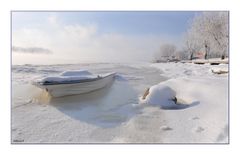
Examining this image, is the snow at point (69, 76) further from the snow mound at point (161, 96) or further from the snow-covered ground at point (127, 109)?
the snow mound at point (161, 96)

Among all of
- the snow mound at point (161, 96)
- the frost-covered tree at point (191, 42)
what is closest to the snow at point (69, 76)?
the snow mound at point (161, 96)

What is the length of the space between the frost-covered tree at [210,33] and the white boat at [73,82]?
1.10 metres

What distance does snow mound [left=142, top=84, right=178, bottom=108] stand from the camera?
127 inches

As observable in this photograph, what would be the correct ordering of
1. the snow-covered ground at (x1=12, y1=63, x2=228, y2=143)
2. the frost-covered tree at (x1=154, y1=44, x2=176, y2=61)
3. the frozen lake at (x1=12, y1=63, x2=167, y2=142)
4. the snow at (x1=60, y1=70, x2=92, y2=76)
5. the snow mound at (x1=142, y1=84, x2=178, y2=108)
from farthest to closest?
the snow mound at (x1=142, y1=84, x2=178, y2=108) < the snow at (x1=60, y1=70, x2=92, y2=76) < the frost-covered tree at (x1=154, y1=44, x2=176, y2=61) < the frozen lake at (x1=12, y1=63, x2=167, y2=142) < the snow-covered ground at (x1=12, y1=63, x2=228, y2=143)

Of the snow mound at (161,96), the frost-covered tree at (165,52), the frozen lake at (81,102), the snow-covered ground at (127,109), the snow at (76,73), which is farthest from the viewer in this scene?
the snow mound at (161,96)

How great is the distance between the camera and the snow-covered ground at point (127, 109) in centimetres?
263

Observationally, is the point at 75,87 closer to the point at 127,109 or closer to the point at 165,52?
the point at 127,109

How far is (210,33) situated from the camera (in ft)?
10.6

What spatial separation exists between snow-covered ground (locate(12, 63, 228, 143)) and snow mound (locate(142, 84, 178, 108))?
37 mm

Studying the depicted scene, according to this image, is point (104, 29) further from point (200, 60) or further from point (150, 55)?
point (200, 60)

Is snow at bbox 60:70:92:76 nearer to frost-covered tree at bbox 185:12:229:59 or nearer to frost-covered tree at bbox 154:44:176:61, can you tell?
frost-covered tree at bbox 154:44:176:61

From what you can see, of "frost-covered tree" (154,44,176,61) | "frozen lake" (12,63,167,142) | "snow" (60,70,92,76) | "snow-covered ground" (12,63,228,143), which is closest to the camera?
"snow-covered ground" (12,63,228,143)

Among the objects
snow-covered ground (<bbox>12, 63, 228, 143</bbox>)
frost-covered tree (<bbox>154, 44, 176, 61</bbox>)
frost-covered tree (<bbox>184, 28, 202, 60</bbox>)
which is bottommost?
snow-covered ground (<bbox>12, 63, 228, 143</bbox>)

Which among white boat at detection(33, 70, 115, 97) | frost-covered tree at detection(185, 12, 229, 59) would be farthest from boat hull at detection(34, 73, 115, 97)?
frost-covered tree at detection(185, 12, 229, 59)
